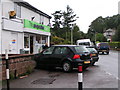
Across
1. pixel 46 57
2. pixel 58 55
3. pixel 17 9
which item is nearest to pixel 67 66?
pixel 58 55

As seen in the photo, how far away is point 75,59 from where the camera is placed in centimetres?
1009

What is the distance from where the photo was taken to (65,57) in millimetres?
10406

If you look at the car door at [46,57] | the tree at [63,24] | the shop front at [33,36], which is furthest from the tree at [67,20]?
the car door at [46,57]

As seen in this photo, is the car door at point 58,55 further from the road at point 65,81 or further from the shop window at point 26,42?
the shop window at point 26,42

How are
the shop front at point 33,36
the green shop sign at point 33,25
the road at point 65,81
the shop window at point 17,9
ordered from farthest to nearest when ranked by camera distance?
1. the shop front at point 33,36
2. the green shop sign at point 33,25
3. the shop window at point 17,9
4. the road at point 65,81

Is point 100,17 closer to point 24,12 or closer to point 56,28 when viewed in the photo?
point 56,28

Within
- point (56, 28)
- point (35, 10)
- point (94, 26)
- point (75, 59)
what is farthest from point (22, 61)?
point (94, 26)

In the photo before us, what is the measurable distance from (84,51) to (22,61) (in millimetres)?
3637

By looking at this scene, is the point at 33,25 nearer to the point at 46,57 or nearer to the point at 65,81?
the point at 46,57

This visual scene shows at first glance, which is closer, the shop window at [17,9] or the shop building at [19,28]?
the shop building at [19,28]

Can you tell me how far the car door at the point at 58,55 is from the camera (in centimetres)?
1059

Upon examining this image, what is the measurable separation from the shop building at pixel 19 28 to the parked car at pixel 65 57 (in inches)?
192

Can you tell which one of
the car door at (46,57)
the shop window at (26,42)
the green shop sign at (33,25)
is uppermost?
the green shop sign at (33,25)

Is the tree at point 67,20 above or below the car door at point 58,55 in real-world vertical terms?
above
